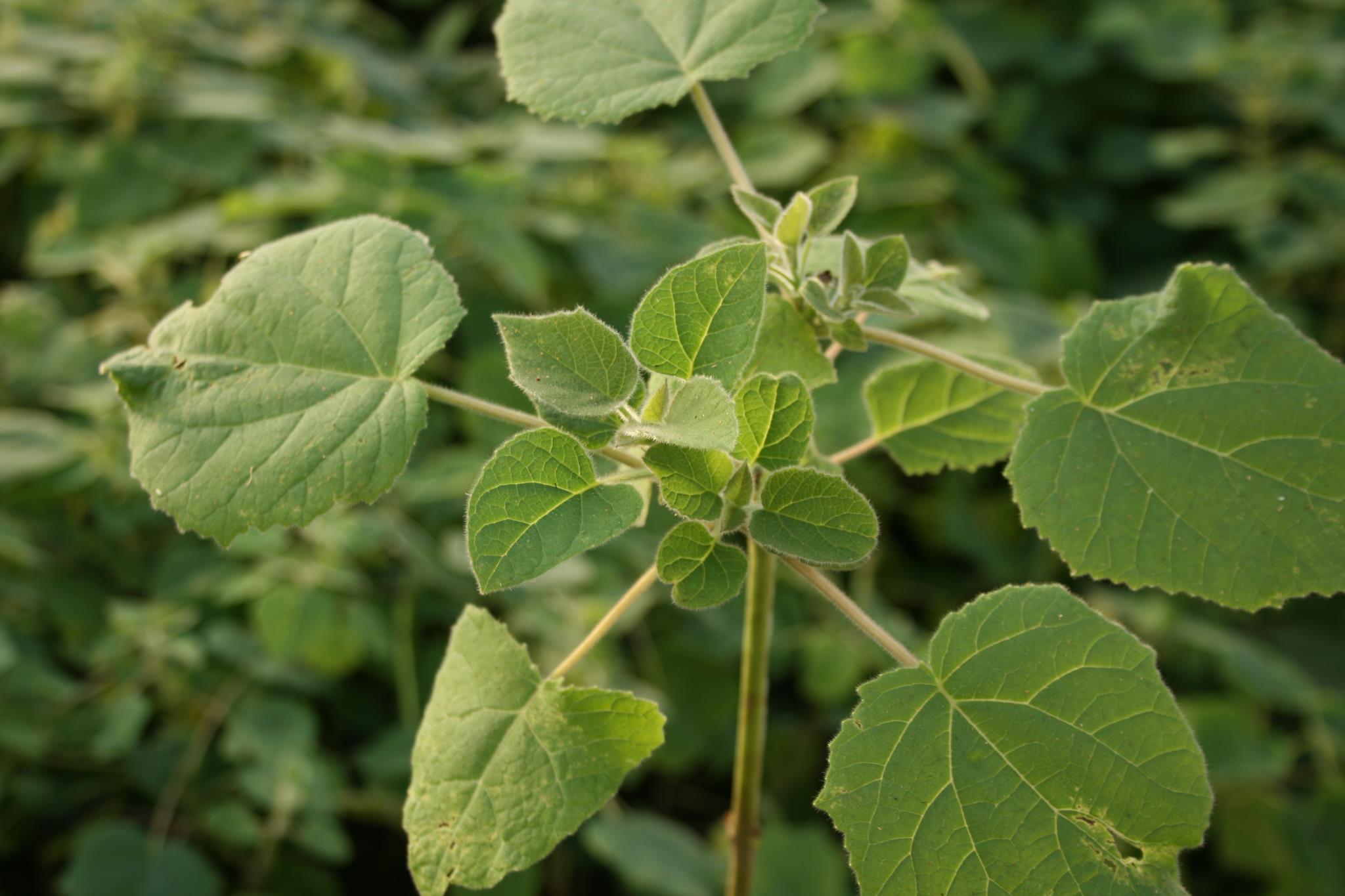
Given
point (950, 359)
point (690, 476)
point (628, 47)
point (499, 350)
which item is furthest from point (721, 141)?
point (499, 350)

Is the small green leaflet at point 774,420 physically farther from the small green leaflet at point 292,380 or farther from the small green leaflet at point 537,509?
the small green leaflet at point 292,380

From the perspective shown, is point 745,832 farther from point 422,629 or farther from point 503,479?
point 422,629

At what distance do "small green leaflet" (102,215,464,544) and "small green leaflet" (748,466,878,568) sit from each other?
10.9 inches

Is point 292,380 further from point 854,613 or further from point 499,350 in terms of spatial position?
point 499,350

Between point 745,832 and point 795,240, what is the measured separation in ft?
1.71

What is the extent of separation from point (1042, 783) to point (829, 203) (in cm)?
49

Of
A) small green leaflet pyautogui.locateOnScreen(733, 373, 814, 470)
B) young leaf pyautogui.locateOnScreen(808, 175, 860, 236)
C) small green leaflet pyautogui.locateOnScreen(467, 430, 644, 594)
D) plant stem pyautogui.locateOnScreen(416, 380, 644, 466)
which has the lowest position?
plant stem pyautogui.locateOnScreen(416, 380, 644, 466)

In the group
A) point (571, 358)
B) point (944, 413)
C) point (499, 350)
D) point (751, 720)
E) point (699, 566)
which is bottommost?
point (499, 350)

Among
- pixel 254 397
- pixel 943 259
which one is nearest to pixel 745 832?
pixel 254 397

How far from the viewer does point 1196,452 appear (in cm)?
88

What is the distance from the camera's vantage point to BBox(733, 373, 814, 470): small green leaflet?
2.50 ft

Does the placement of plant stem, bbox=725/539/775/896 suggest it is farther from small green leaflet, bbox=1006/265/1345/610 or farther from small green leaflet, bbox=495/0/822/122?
small green leaflet, bbox=495/0/822/122

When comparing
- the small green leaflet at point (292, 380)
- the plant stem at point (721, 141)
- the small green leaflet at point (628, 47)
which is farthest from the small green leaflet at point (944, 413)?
the small green leaflet at point (292, 380)

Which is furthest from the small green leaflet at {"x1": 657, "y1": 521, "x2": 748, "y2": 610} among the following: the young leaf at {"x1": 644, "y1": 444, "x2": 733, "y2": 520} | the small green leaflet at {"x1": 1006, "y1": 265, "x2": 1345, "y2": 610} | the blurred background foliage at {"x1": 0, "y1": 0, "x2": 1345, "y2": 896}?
the blurred background foliage at {"x1": 0, "y1": 0, "x2": 1345, "y2": 896}
